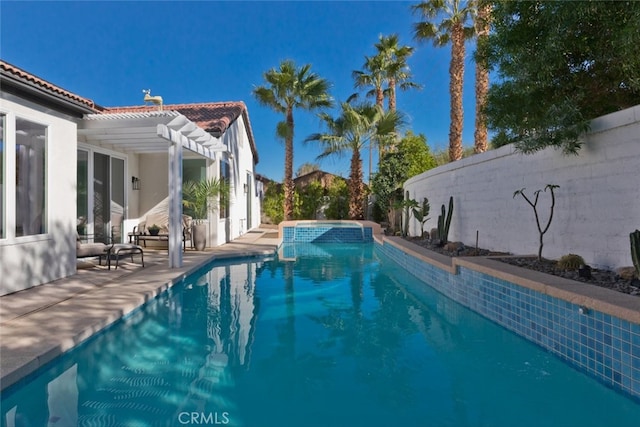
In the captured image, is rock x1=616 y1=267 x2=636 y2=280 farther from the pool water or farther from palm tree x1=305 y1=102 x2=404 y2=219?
palm tree x1=305 y1=102 x2=404 y2=219

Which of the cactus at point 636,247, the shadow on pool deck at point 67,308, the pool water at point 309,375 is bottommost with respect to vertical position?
the pool water at point 309,375

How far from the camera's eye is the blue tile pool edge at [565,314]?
3.64m

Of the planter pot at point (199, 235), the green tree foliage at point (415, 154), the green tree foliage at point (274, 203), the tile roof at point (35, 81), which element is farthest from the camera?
the green tree foliage at point (274, 203)

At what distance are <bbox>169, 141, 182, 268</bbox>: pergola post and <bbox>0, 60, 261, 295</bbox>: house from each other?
0.03 meters

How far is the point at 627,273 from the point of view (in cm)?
507

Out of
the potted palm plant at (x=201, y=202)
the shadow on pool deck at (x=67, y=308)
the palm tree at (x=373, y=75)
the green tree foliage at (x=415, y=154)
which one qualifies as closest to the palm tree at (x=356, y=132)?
the green tree foliage at (x=415, y=154)

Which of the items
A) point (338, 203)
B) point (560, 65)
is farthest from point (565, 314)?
point (338, 203)

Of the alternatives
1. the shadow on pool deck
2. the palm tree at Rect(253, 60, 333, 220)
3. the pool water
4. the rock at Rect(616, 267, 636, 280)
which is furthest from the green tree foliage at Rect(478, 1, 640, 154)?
the palm tree at Rect(253, 60, 333, 220)

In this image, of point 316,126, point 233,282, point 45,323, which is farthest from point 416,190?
point 45,323

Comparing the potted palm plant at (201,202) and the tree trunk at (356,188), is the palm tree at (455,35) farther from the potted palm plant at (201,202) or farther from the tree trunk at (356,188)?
the potted palm plant at (201,202)

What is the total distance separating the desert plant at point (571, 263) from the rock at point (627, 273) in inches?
27.8

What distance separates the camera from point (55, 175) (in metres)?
7.76

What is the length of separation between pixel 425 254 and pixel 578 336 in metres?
5.30

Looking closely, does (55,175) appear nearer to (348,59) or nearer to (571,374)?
(571,374)
